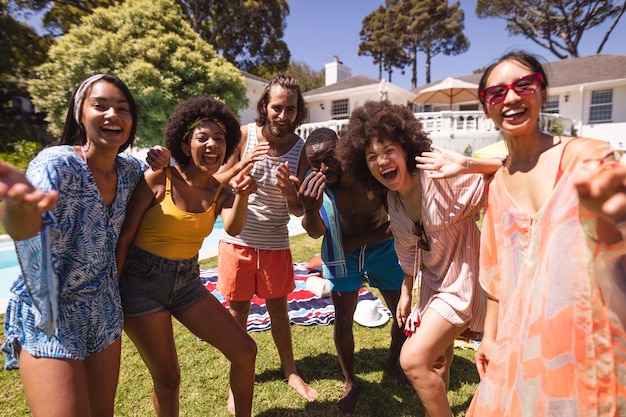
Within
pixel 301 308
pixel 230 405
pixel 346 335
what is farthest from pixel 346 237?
pixel 301 308

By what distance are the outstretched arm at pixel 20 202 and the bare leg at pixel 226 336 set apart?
119 cm

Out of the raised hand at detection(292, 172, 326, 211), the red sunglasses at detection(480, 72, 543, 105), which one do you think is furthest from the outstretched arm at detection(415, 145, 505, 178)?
the raised hand at detection(292, 172, 326, 211)

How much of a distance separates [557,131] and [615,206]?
18.6 meters

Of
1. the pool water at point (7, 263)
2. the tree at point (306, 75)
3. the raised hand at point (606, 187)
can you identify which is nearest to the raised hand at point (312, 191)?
the raised hand at point (606, 187)

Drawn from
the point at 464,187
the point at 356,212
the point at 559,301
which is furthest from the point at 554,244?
the point at 356,212

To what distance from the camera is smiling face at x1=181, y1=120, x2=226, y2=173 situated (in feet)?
8.86

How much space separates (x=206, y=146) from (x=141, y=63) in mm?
13986

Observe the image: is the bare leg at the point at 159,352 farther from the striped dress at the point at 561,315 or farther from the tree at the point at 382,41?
the tree at the point at 382,41

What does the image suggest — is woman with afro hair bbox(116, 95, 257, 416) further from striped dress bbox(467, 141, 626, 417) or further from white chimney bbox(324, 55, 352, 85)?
white chimney bbox(324, 55, 352, 85)

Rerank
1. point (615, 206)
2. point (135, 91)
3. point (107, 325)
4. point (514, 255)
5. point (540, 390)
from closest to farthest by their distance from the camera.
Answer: point (615, 206)
point (540, 390)
point (514, 255)
point (107, 325)
point (135, 91)

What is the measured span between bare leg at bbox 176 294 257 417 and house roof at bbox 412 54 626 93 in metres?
19.6

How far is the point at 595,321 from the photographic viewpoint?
144cm

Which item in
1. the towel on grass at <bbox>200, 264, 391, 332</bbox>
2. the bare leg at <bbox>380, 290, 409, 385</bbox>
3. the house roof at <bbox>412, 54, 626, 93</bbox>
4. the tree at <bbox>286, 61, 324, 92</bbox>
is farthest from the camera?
the tree at <bbox>286, 61, 324, 92</bbox>

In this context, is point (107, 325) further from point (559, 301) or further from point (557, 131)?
point (557, 131)
